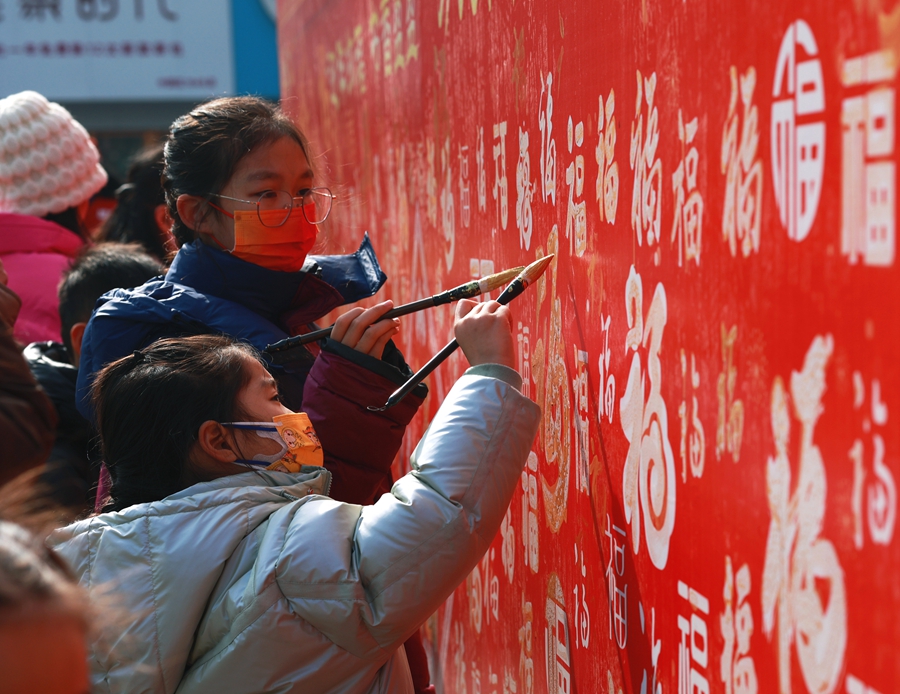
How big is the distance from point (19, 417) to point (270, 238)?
65cm

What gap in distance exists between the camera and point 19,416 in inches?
54.4

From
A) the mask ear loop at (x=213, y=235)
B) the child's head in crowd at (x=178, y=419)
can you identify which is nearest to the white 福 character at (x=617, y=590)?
the child's head in crowd at (x=178, y=419)

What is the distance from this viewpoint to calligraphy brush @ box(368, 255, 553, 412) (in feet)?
4.95

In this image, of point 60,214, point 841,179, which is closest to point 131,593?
point 841,179

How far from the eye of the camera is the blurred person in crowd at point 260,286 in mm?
1662

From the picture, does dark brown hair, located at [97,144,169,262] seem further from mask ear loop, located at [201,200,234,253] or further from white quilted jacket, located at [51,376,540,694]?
white quilted jacket, located at [51,376,540,694]

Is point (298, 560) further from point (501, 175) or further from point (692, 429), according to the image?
point (501, 175)

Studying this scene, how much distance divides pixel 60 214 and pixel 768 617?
2800 mm

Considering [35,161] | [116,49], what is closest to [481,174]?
[35,161]

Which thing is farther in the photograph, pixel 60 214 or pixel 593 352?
pixel 60 214

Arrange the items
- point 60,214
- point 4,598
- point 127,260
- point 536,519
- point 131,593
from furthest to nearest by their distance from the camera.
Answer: point 60,214 → point 127,260 → point 536,519 → point 131,593 → point 4,598

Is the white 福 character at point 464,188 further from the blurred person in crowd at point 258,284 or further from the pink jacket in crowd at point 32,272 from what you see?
the pink jacket in crowd at point 32,272

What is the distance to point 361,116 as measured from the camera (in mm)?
3361

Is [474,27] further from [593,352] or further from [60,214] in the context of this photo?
[60,214]
